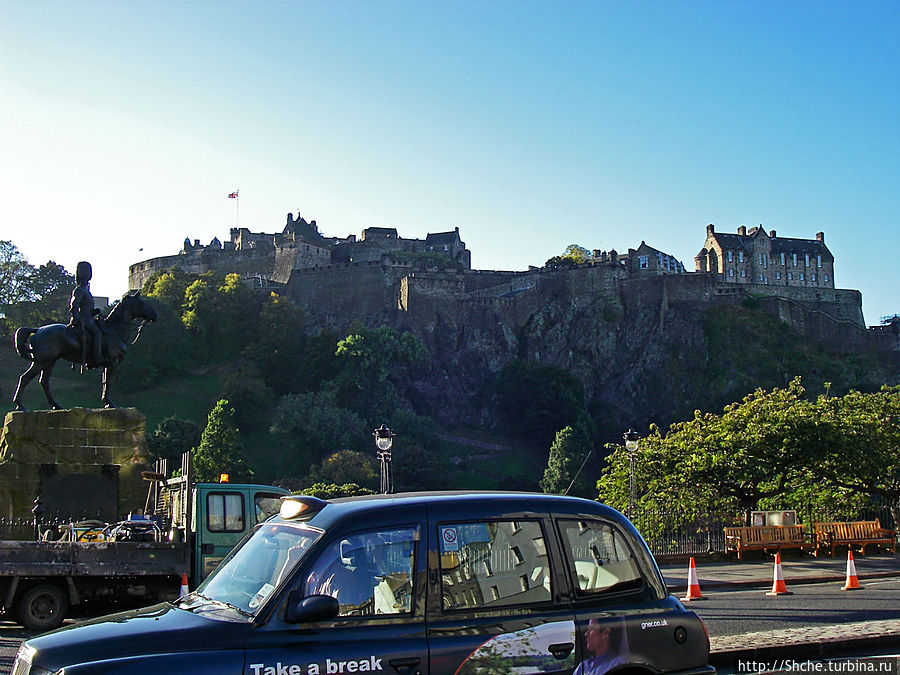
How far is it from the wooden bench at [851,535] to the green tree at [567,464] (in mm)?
42370

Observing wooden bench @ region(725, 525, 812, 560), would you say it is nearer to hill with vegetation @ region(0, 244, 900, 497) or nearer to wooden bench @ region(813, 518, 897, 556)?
wooden bench @ region(813, 518, 897, 556)

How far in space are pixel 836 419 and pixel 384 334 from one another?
180 ft

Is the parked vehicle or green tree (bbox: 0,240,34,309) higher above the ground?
green tree (bbox: 0,240,34,309)

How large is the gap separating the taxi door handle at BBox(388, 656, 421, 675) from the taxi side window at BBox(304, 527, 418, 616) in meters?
0.27

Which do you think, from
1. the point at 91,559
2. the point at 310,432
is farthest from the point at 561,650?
the point at 310,432

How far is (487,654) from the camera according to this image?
4.82 metres

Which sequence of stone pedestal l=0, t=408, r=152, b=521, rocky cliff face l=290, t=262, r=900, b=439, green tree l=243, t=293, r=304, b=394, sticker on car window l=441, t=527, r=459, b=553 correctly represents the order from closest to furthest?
1. sticker on car window l=441, t=527, r=459, b=553
2. stone pedestal l=0, t=408, r=152, b=521
3. green tree l=243, t=293, r=304, b=394
4. rocky cliff face l=290, t=262, r=900, b=439

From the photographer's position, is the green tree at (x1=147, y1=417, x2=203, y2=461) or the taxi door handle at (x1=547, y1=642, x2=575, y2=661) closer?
the taxi door handle at (x1=547, y1=642, x2=575, y2=661)

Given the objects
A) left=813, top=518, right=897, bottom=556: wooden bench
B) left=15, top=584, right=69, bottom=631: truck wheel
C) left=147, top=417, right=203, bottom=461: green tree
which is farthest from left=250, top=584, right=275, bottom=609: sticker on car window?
left=147, top=417, right=203, bottom=461: green tree

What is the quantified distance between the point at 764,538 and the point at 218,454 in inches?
1680

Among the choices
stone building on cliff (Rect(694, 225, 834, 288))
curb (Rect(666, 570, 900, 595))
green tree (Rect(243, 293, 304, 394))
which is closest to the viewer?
curb (Rect(666, 570, 900, 595))

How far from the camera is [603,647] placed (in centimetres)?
513

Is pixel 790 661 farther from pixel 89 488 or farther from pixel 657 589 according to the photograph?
pixel 89 488

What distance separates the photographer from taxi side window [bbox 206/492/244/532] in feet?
42.3
